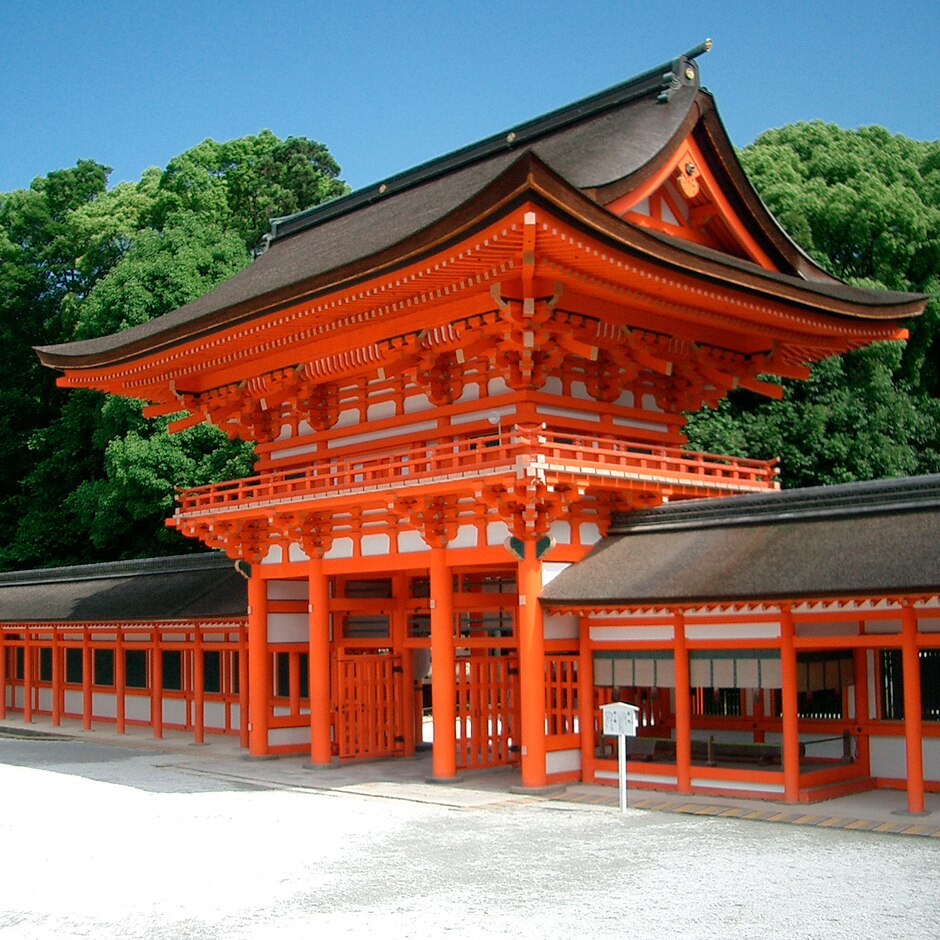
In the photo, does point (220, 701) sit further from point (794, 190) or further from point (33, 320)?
point (33, 320)

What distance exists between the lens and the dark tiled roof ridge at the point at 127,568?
2711 centimetres

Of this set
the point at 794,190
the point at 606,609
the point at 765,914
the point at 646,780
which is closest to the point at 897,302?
the point at 606,609

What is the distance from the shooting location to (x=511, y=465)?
15.8m

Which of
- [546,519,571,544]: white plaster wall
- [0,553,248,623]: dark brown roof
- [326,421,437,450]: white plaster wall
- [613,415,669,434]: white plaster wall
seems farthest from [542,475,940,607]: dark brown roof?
[0,553,248,623]: dark brown roof

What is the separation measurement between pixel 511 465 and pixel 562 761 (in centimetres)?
433

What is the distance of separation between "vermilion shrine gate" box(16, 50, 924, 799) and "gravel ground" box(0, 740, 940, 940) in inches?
94.8

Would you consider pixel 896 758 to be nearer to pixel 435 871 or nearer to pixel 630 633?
pixel 630 633

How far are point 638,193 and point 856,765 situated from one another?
865 centimetres

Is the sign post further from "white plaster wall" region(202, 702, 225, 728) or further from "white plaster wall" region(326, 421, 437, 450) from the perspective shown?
"white plaster wall" region(202, 702, 225, 728)

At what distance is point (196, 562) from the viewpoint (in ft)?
89.9

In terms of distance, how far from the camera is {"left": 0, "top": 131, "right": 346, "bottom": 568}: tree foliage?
36.0m

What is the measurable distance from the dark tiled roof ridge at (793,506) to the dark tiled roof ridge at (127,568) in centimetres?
1187

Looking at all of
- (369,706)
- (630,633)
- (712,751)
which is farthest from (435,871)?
(369,706)

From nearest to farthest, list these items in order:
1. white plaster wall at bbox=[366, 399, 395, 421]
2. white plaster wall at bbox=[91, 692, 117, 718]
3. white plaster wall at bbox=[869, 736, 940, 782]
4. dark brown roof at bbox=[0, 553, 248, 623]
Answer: white plaster wall at bbox=[869, 736, 940, 782]
white plaster wall at bbox=[366, 399, 395, 421]
dark brown roof at bbox=[0, 553, 248, 623]
white plaster wall at bbox=[91, 692, 117, 718]
